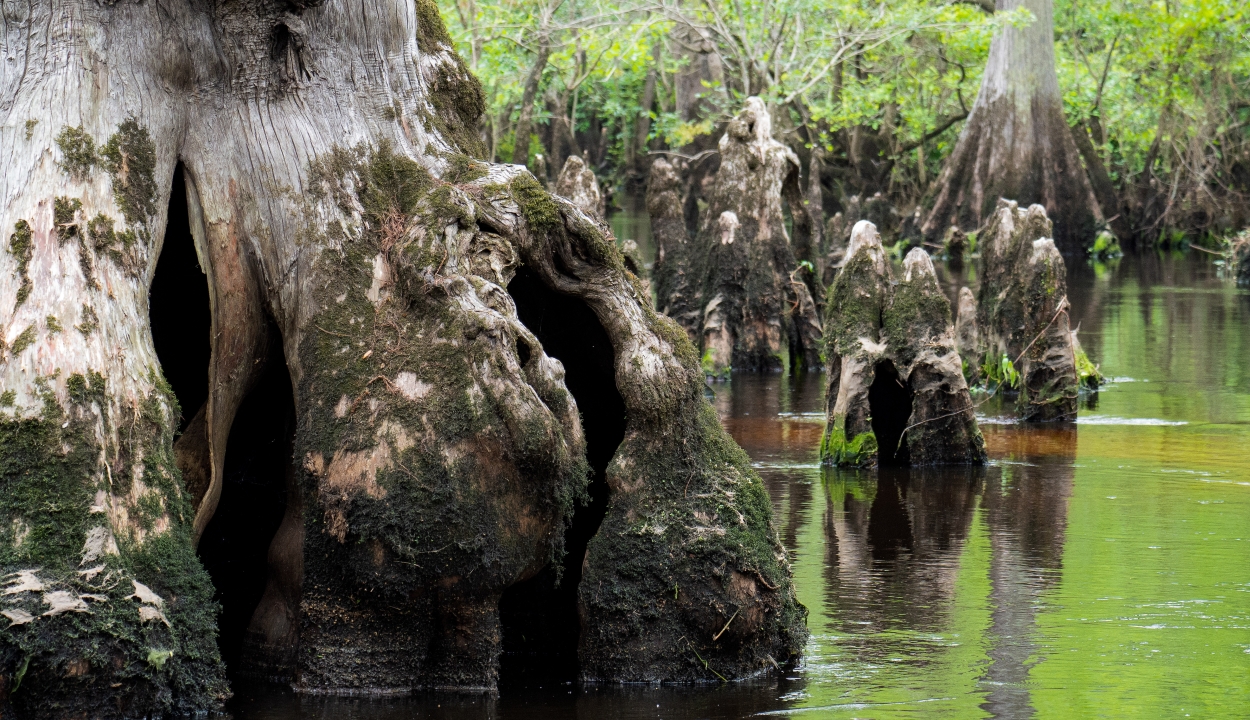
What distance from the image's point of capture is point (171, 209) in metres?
6.58

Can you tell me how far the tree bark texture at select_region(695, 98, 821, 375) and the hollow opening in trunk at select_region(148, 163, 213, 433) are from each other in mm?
10625

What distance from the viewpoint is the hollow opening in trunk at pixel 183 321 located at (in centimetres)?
677

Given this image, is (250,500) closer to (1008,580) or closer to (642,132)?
(1008,580)

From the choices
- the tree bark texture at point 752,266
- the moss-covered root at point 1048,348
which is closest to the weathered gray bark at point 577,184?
the tree bark texture at point 752,266

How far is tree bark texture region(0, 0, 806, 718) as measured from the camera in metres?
5.41

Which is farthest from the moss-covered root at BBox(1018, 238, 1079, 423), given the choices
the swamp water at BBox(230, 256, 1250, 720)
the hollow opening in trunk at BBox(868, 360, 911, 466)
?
the hollow opening in trunk at BBox(868, 360, 911, 466)

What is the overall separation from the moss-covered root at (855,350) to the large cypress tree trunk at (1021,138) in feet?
70.4

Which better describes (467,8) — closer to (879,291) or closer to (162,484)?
(879,291)

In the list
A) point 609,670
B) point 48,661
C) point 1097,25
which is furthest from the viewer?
point 1097,25

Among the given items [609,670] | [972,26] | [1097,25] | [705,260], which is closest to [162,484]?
[609,670]

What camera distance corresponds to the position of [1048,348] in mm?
13742

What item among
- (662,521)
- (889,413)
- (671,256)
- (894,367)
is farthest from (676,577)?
(671,256)

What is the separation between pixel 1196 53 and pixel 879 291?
77.0ft

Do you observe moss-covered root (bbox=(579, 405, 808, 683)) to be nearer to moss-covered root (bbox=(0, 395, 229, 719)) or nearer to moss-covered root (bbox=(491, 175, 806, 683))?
moss-covered root (bbox=(491, 175, 806, 683))
